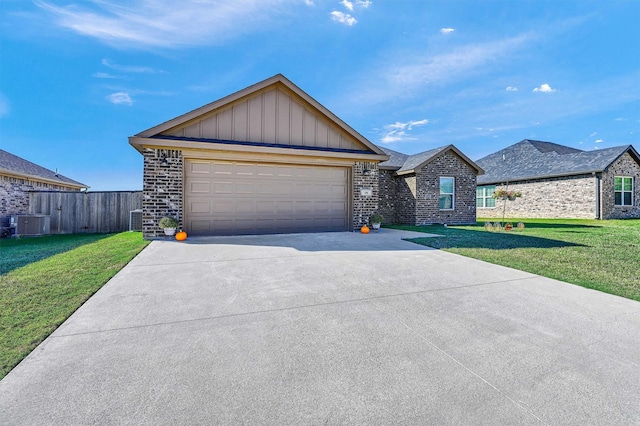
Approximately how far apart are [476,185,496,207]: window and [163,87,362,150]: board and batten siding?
15901 mm

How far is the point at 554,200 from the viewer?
1869cm

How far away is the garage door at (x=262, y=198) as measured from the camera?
9.00m

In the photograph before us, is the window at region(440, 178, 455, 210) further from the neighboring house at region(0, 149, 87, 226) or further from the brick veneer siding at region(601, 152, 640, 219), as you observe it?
the neighboring house at region(0, 149, 87, 226)

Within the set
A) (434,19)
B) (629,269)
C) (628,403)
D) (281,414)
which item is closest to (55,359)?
(281,414)

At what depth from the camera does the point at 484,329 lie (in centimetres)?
276

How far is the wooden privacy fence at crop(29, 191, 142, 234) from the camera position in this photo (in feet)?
39.6

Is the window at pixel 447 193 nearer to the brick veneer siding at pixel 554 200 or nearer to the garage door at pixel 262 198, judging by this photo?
the garage door at pixel 262 198

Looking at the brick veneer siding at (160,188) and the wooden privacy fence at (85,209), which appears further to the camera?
the wooden privacy fence at (85,209)

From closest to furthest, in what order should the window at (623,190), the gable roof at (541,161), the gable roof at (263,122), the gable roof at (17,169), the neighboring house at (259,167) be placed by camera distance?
the neighboring house at (259,167), the gable roof at (263,122), the gable roof at (17,169), the gable roof at (541,161), the window at (623,190)

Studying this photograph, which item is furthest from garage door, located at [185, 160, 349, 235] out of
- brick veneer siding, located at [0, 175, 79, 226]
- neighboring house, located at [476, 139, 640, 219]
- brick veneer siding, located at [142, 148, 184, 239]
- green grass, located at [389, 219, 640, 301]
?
neighboring house, located at [476, 139, 640, 219]

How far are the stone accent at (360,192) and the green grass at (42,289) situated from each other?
6912mm

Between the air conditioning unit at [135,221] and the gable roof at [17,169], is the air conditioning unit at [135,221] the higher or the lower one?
the lower one

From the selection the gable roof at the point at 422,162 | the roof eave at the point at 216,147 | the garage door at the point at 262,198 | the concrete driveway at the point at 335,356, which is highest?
the gable roof at the point at 422,162

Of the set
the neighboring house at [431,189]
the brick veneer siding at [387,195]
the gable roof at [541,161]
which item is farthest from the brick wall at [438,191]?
the gable roof at [541,161]
